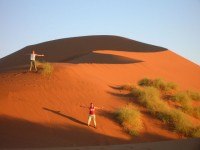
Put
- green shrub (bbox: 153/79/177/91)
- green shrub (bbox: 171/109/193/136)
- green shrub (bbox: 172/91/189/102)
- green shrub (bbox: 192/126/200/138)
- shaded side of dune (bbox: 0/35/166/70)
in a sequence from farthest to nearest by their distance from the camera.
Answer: shaded side of dune (bbox: 0/35/166/70)
green shrub (bbox: 153/79/177/91)
green shrub (bbox: 172/91/189/102)
green shrub (bbox: 171/109/193/136)
green shrub (bbox: 192/126/200/138)

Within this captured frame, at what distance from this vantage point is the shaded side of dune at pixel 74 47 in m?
40.2

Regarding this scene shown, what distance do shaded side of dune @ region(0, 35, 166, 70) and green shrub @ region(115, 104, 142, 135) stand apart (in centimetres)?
2296

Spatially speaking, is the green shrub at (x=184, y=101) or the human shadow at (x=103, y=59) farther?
the human shadow at (x=103, y=59)

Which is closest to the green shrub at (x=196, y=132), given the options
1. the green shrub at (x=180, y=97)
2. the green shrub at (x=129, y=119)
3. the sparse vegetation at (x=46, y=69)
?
the green shrub at (x=129, y=119)

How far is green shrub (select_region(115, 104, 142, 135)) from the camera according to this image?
602 inches

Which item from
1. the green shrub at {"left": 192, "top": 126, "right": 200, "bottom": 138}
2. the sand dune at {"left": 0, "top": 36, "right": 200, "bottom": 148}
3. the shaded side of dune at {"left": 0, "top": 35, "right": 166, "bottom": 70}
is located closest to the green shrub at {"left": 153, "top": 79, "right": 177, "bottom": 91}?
the sand dune at {"left": 0, "top": 36, "right": 200, "bottom": 148}

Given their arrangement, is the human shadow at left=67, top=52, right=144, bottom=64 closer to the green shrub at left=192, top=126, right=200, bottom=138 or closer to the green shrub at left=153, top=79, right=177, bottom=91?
the green shrub at left=153, top=79, right=177, bottom=91

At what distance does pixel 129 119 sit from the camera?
15.4 metres

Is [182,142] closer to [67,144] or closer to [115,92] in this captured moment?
[67,144]

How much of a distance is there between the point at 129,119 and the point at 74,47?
28915 millimetres

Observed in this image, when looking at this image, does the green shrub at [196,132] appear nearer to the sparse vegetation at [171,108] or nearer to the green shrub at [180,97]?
the sparse vegetation at [171,108]

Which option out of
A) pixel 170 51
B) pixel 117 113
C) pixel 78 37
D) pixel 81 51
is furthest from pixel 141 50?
pixel 117 113

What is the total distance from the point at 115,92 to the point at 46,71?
3.84m

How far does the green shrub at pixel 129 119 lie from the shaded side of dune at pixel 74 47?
2296 cm
